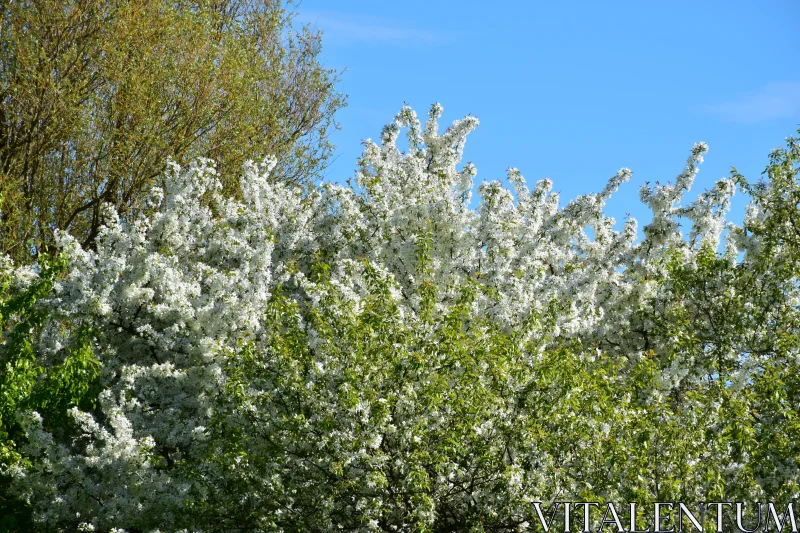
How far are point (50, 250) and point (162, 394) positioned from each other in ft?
29.1

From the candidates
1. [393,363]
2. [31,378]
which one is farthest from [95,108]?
[393,363]

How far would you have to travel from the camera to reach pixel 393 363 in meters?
10.8

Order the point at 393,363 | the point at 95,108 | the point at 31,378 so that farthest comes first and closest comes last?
the point at 95,108
the point at 31,378
the point at 393,363

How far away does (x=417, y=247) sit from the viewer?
15.2m

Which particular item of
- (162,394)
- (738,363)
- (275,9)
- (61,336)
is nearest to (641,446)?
(738,363)

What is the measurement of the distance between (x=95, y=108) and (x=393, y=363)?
13.4 m

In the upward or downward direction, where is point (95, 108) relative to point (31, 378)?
upward

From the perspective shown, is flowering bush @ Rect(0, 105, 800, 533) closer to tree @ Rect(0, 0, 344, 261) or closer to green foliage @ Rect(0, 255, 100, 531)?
A: green foliage @ Rect(0, 255, 100, 531)

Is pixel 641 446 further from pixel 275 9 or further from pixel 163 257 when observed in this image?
pixel 275 9

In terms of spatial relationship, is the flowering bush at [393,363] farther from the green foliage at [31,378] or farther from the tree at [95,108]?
the tree at [95,108]

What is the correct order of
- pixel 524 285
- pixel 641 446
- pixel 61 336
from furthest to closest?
pixel 524 285
pixel 61 336
pixel 641 446

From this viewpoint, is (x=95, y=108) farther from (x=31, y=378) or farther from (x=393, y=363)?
(x=393, y=363)

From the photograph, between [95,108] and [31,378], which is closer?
[31,378]

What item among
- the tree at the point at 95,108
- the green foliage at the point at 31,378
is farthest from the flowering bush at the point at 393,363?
the tree at the point at 95,108
